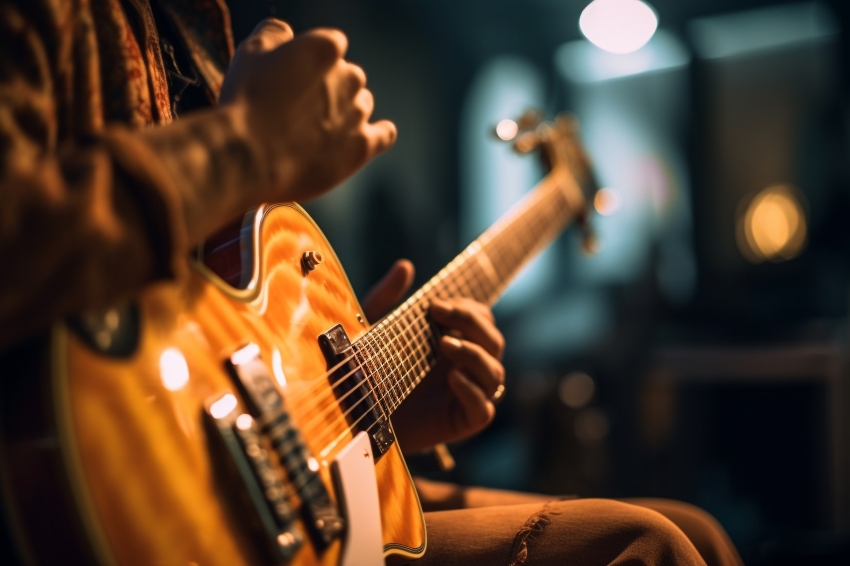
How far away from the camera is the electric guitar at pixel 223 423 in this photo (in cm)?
35

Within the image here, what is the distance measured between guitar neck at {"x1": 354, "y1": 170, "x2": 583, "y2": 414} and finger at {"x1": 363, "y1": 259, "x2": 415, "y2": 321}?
7 centimetres

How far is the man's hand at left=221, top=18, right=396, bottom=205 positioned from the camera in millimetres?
460

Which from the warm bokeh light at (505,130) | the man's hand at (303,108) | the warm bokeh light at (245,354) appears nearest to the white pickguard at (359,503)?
the warm bokeh light at (245,354)

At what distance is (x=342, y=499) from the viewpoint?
0.50 metres

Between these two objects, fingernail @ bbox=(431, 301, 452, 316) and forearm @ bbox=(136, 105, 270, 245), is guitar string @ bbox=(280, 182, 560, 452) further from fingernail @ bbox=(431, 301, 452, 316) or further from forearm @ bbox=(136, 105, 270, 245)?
forearm @ bbox=(136, 105, 270, 245)

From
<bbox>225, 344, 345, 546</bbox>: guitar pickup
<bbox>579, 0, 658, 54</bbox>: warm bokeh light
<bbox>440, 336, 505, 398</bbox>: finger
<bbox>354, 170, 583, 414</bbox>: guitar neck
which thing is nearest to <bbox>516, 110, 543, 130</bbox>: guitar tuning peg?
→ <bbox>354, 170, 583, 414</bbox>: guitar neck

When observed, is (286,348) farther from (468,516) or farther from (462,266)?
(462,266)

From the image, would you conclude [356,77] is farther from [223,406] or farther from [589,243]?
[589,243]

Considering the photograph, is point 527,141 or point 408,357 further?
point 527,141

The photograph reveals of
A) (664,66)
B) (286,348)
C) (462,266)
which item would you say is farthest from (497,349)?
(664,66)

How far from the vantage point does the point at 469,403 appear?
811mm

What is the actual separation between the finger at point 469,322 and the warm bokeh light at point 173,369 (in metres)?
0.40

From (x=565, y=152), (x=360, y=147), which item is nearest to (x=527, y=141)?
(x=565, y=152)

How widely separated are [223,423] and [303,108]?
0.74 ft
